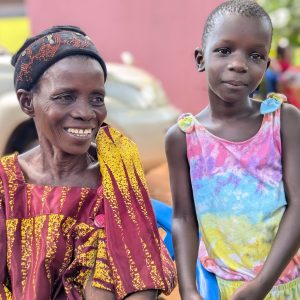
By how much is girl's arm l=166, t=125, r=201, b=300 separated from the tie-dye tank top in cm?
3

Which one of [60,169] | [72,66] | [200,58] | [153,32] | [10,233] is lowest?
[10,233]

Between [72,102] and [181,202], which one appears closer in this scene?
[72,102]

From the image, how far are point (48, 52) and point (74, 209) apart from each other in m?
0.53

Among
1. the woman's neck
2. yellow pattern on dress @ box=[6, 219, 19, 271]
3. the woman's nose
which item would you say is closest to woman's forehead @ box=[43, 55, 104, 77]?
the woman's nose

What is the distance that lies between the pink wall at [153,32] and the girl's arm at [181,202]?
8638 millimetres

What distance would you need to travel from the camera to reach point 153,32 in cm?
1116

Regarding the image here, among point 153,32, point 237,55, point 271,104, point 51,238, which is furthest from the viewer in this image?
point 153,32

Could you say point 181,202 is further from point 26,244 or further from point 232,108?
point 26,244

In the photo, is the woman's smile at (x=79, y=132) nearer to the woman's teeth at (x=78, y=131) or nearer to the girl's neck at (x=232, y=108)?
the woman's teeth at (x=78, y=131)

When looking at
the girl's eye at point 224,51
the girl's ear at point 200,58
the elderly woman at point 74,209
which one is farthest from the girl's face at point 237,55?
the elderly woman at point 74,209

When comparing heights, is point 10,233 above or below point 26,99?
below

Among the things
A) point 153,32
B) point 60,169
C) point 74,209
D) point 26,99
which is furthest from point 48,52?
point 153,32

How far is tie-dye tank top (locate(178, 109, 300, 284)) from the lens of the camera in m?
2.37

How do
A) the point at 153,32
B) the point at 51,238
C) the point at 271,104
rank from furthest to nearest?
the point at 153,32 < the point at 271,104 < the point at 51,238
